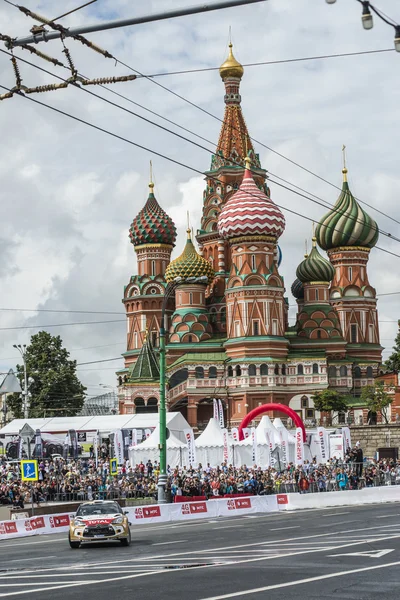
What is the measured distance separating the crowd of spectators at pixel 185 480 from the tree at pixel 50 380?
36643 millimetres

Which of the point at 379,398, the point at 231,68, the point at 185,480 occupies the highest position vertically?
the point at 231,68

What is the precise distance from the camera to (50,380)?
89438 mm

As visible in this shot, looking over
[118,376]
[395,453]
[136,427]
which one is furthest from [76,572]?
[118,376]

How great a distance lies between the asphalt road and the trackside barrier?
1761mm

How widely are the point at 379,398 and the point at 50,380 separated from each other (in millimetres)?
28067

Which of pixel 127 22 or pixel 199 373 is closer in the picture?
pixel 127 22

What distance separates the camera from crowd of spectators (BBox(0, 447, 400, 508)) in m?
41.9

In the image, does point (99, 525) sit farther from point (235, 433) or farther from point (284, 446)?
point (235, 433)

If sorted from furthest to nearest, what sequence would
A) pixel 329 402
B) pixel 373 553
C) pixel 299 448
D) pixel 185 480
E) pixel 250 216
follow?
pixel 250 216 < pixel 329 402 < pixel 299 448 < pixel 185 480 < pixel 373 553

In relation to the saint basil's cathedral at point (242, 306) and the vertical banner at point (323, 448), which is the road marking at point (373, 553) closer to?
the vertical banner at point (323, 448)

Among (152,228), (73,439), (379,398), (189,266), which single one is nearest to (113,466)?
(73,439)

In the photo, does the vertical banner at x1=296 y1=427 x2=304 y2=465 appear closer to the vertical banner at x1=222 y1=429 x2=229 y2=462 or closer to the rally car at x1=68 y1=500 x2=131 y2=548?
the vertical banner at x1=222 y1=429 x2=229 y2=462

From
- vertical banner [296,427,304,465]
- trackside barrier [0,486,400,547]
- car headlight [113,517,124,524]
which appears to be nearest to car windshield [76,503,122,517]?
car headlight [113,517,124,524]

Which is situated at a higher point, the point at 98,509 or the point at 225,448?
the point at 225,448
